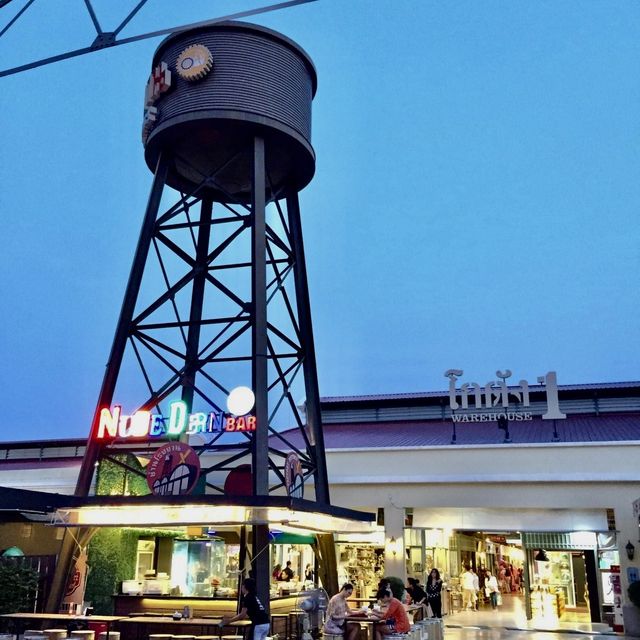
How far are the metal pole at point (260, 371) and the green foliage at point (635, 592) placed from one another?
11469mm

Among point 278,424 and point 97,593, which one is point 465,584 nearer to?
point 97,593

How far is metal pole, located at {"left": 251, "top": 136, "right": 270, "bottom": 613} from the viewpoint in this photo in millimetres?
15477

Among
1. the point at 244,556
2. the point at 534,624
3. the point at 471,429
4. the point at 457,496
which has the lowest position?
the point at 534,624

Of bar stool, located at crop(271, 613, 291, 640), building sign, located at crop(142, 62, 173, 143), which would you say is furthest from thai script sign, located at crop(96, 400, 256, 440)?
building sign, located at crop(142, 62, 173, 143)

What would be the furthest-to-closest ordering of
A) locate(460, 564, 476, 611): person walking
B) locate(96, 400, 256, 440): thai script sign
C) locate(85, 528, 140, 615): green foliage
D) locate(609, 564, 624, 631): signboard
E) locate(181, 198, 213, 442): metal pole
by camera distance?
1. locate(460, 564, 476, 611): person walking
2. locate(609, 564, 624, 631): signboard
3. locate(85, 528, 140, 615): green foliage
4. locate(181, 198, 213, 442): metal pole
5. locate(96, 400, 256, 440): thai script sign

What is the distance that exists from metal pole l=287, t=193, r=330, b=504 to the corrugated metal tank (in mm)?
→ 2132

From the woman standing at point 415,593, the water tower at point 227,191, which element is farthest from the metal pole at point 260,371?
the woman standing at point 415,593

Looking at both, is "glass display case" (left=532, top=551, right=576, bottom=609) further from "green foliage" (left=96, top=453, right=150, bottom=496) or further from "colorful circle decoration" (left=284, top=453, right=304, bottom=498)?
"green foliage" (left=96, top=453, right=150, bottom=496)

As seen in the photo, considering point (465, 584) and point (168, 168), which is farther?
point (465, 584)

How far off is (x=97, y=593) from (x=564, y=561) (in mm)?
16518

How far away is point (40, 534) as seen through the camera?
2292 cm

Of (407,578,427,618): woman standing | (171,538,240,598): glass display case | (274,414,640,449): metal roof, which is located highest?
(274,414,640,449): metal roof

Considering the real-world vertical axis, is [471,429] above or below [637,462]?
above

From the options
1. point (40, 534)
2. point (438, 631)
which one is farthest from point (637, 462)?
point (40, 534)
